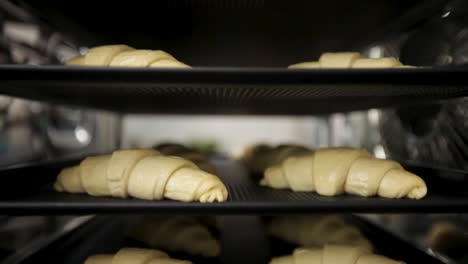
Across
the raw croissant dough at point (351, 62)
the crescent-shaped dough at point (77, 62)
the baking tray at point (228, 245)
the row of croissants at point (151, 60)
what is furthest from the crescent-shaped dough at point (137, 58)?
the baking tray at point (228, 245)

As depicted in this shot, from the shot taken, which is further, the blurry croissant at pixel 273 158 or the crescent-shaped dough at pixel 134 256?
the blurry croissant at pixel 273 158

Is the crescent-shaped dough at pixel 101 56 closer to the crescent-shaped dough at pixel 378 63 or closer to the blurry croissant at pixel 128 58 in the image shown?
the blurry croissant at pixel 128 58

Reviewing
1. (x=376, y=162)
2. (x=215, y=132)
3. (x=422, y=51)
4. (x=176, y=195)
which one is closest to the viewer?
(x=176, y=195)

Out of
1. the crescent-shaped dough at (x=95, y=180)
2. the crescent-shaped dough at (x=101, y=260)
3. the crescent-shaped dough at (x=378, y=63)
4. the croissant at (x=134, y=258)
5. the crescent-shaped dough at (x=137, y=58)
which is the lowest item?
the crescent-shaped dough at (x=101, y=260)

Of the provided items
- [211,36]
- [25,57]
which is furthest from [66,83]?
[25,57]

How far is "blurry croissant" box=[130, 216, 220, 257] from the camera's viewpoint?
1.18 metres

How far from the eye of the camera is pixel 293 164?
1132 millimetres

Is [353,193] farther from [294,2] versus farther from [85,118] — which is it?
[85,118]

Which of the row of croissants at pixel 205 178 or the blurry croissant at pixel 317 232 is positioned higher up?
the row of croissants at pixel 205 178

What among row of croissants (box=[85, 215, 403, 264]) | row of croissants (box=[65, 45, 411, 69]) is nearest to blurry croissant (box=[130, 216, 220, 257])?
row of croissants (box=[85, 215, 403, 264])

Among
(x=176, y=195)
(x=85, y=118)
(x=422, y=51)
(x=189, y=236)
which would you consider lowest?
(x=189, y=236)

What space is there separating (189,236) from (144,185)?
0.36 m

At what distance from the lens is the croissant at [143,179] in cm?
88

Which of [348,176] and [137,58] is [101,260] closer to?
[137,58]
